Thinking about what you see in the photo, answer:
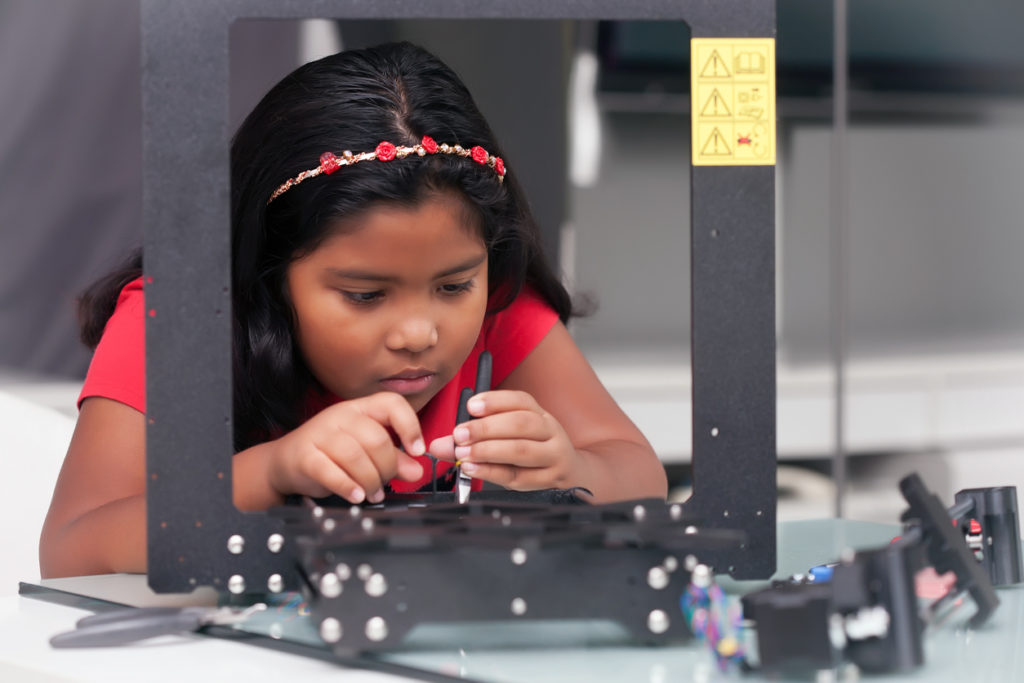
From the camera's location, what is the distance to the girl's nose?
0.85m

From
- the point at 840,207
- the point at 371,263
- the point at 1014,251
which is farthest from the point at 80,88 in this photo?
the point at 1014,251

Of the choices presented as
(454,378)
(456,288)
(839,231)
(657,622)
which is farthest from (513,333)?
(839,231)

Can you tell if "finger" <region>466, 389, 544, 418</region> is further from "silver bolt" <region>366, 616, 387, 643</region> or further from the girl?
"silver bolt" <region>366, 616, 387, 643</region>

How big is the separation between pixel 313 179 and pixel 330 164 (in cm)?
3

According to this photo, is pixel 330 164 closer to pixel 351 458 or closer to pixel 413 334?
pixel 413 334

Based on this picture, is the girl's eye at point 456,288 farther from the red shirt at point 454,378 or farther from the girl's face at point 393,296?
the red shirt at point 454,378

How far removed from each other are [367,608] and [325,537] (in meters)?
0.04

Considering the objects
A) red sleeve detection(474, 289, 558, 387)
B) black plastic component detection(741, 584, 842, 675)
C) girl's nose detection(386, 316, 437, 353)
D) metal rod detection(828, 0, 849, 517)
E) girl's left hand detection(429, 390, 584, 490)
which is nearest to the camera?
black plastic component detection(741, 584, 842, 675)

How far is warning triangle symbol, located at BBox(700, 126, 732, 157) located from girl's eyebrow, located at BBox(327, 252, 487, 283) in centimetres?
27

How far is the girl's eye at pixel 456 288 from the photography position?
90cm

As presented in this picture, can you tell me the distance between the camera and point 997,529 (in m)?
0.71

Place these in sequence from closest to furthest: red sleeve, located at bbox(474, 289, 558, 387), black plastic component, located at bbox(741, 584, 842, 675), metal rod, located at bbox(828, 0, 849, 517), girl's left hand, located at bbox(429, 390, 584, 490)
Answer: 1. black plastic component, located at bbox(741, 584, 842, 675)
2. girl's left hand, located at bbox(429, 390, 584, 490)
3. red sleeve, located at bbox(474, 289, 558, 387)
4. metal rod, located at bbox(828, 0, 849, 517)

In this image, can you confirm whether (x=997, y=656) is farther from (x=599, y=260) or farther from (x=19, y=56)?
(x=599, y=260)

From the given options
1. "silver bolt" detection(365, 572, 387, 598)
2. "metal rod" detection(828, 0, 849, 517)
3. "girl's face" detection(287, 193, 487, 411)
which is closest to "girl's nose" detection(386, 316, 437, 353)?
"girl's face" detection(287, 193, 487, 411)
